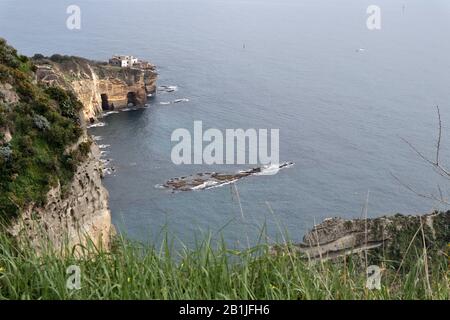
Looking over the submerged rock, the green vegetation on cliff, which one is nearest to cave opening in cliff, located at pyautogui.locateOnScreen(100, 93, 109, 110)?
the submerged rock

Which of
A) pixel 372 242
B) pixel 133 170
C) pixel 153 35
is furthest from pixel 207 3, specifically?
pixel 372 242

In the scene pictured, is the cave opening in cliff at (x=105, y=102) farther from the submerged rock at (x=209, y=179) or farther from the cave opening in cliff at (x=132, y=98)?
the submerged rock at (x=209, y=179)

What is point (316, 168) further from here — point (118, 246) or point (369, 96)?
point (118, 246)

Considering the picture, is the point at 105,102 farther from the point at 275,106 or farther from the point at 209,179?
the point at 209,179

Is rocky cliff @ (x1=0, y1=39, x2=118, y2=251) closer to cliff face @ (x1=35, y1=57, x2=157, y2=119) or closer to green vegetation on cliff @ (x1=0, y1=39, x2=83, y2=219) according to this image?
green vegetation on cliff @ (x1=0, y1=39, x2=83, y2=219)

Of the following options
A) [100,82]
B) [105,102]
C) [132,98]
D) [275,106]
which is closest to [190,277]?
[100,82]

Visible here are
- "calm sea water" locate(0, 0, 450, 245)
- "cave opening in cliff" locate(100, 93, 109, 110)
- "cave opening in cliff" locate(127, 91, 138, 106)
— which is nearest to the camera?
"calm sea water" locate(0, 0, 450, 245)

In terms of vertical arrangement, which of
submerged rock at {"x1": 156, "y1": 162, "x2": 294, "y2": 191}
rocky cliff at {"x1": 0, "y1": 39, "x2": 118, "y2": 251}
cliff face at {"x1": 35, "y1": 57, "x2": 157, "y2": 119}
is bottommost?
submerged rock at {"x1": 156, "y1": 162, "x2": 294, "y2": 191}
